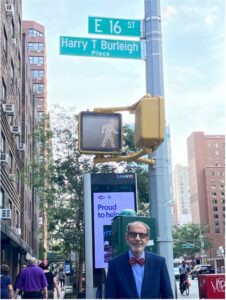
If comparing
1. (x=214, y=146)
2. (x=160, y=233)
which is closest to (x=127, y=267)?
(x=160, y=233)

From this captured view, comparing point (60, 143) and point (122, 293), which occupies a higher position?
point (60, 143)

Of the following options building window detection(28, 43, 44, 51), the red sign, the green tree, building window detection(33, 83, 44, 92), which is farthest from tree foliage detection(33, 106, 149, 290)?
building window detection(28, 43, 44, 51)

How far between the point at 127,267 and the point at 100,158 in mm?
1900

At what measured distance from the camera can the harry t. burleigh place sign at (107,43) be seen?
20.4 ft

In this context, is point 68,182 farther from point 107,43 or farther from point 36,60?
point 36,60

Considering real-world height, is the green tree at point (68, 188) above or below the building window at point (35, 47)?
below

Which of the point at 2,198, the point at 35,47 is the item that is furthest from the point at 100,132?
the point at 35,47

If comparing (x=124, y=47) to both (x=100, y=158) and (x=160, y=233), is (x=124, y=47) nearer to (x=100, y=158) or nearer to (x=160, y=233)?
(x=100, y=158)

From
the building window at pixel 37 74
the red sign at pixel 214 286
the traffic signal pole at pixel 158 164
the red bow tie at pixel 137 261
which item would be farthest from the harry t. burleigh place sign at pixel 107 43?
the building window at pixel 37 74

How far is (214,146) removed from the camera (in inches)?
6033

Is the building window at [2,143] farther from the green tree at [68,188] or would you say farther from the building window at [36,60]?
the building window at [36,60]

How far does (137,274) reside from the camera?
388cm

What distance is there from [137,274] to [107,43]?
3590mm

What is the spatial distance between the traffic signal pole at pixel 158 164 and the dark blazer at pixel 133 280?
121 centimetres
